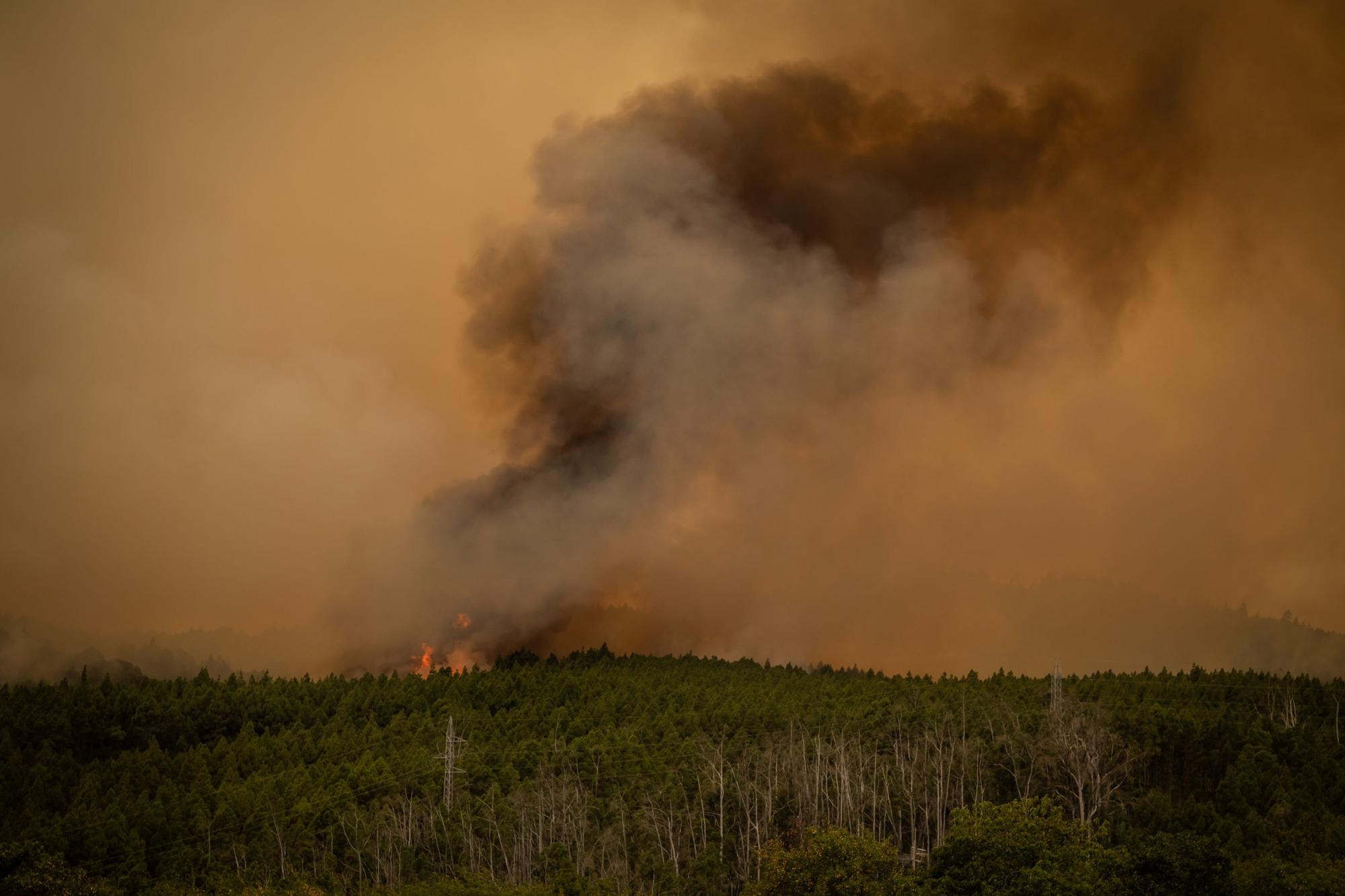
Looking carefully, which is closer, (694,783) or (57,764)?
(694,783)

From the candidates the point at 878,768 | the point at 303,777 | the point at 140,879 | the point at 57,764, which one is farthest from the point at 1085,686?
the point at 57,764

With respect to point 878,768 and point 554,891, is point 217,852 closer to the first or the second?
point 554,891

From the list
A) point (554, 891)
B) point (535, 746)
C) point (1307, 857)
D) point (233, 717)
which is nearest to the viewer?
point (554, 891)

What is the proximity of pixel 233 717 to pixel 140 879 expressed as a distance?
228 feet

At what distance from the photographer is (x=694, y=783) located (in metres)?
109

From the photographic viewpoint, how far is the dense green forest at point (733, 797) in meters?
60.9

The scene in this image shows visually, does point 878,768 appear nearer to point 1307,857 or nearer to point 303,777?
point 1307,857

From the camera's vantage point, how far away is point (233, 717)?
501 ft

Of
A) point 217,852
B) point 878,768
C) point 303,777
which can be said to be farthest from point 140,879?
point 878,768

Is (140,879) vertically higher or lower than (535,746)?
lower

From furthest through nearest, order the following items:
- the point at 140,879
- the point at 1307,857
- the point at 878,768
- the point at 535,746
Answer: the point at 535,746 < the point at 878,768 < the point at 140,879 < the point at 1307,857

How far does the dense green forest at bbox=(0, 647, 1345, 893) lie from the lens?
200 ft

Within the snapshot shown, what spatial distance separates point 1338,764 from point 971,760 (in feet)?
89.7

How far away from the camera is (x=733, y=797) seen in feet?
342
